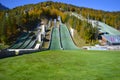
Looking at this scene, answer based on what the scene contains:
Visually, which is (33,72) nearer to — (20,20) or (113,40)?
(113,40)

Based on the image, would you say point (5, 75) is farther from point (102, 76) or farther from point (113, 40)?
point (113, 40)

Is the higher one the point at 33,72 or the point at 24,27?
the point at 24,27

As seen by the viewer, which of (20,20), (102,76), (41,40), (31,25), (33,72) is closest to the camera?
(102,76)

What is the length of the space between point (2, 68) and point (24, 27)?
347ft

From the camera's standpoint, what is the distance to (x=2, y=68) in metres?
23.4

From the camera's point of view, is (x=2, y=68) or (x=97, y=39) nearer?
(x=2, y=68)

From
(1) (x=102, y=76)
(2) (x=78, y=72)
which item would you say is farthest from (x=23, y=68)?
(1) (x=102, y=76)

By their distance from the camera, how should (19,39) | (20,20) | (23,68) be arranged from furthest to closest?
(20,20) → (19,39) → (23,68)

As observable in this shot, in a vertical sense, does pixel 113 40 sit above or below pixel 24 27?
below

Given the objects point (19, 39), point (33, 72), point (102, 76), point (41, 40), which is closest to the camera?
point (102, 76)

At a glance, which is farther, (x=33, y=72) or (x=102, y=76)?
(x=33, y=72)

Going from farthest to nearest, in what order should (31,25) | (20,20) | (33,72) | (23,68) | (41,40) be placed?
(31,25) → (20,20) → (41,40) → (23,68) → (33,72)

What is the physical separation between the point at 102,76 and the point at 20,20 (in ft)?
349

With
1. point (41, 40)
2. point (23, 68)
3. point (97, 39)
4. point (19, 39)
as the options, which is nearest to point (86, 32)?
point (97, 39)
